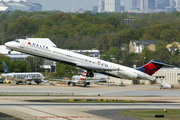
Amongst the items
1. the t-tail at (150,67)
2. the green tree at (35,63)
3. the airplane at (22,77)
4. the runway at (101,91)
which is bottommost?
the runway at (101,91)

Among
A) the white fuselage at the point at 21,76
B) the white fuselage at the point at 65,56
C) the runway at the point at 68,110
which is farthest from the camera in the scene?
the white fuselage at the point at 21,76

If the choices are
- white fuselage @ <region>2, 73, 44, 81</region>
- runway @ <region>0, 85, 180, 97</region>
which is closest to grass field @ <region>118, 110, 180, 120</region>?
runway @ <region>0, 85, 180, 97</region>

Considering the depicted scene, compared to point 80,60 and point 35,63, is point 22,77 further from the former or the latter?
point 80,60

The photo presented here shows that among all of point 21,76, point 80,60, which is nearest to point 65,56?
point 80,60

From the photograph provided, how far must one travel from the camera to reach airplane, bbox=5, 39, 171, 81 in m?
88.4

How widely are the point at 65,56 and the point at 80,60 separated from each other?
4366 millimetres

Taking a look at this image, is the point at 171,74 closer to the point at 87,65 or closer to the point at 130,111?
the point at 87,65

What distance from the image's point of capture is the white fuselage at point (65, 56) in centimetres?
8825

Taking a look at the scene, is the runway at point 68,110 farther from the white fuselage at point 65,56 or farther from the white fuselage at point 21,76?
the white fuselage at point 21,76

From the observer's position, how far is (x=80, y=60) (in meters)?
93.5

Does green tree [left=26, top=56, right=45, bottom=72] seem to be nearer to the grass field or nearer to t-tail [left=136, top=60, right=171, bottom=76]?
t-tail [left=136, top=60, right=171, bottom=76]

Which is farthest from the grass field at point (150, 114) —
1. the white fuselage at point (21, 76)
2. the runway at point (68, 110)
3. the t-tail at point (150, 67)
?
the white fuselage at point (21, 76)

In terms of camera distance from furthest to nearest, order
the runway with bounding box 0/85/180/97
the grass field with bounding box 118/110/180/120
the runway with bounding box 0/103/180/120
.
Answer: the runway with bounding box 0/85/180/97
the grass field with bounding box 118/110/180/120
the runway with bounding box 0/103/180/120

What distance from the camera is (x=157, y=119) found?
2562 inches
